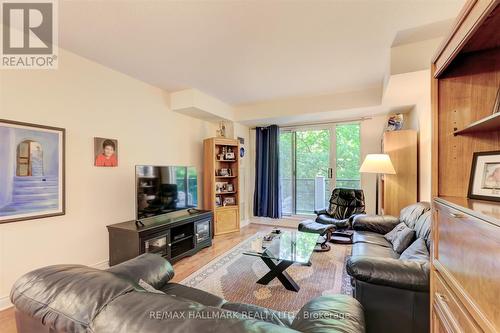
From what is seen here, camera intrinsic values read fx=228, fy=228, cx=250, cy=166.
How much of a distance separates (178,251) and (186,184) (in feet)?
3.32

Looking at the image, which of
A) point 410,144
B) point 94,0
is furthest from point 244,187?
point 94,0

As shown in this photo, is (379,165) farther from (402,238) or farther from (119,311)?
(119,311)

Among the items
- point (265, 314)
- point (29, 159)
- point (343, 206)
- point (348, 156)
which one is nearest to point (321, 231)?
point (343, 206)

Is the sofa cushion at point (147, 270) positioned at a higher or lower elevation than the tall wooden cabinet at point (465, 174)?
lower

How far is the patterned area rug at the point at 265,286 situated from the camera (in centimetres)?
222

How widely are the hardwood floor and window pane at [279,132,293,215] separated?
2.18ft

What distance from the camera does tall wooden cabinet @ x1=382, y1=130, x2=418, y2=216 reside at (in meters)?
3.46

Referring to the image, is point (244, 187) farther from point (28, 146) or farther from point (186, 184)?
point (28, 146)

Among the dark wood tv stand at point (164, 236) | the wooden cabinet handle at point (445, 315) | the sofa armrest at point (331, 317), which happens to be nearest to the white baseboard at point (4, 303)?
the dark wood tv stand at point (164, 236)

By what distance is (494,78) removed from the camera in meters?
1.04

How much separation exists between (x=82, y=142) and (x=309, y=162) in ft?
13.5

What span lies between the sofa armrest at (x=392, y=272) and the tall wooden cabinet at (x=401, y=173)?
225 centimetres

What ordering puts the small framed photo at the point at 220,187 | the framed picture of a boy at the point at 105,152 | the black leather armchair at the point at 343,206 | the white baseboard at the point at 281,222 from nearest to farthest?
the framed picture of a boy at the point at 105,152 → the black leather armchair at the point at 343,206 → the small framed photo at the point at 220,187 → the white baseboard at the point at 281,222

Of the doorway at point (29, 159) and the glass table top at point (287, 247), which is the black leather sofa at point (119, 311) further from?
the doorway at point (29, 159)
